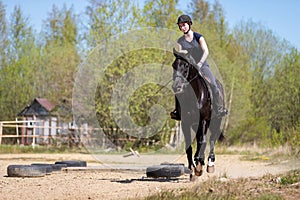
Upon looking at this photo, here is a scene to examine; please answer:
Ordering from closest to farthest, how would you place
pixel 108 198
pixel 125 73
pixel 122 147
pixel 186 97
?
pixel 108 198 → pixel 186 97 → pixel 125 73 → pixel 122 147

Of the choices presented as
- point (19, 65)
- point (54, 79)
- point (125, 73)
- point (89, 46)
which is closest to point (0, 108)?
point (19, 65)

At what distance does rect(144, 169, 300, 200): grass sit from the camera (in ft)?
24.2

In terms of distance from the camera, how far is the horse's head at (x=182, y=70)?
996 centimetres

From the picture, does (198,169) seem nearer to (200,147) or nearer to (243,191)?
(200,147)

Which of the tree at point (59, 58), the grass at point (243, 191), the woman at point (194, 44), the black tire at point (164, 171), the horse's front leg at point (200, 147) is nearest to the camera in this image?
the grass at point (243, 191)

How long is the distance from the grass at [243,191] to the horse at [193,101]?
1.43 meters

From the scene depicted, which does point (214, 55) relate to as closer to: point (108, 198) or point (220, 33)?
point (220, 33)

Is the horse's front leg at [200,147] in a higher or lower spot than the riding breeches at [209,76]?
lower

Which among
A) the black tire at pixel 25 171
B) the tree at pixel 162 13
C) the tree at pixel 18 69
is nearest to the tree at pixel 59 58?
the tree at pixel 18 69

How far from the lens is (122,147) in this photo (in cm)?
3406

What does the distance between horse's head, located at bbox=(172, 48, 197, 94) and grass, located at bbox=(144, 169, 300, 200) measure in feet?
6.38

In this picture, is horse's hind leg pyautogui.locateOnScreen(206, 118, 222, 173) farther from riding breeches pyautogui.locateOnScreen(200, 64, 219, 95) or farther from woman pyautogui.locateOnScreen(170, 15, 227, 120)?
woman pyautogui.locateOnScreen(170, 15, 227, 120)

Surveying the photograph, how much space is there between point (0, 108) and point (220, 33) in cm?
2195

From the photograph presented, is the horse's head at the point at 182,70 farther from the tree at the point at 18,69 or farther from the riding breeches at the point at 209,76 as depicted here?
the tree at the point at 18,69
